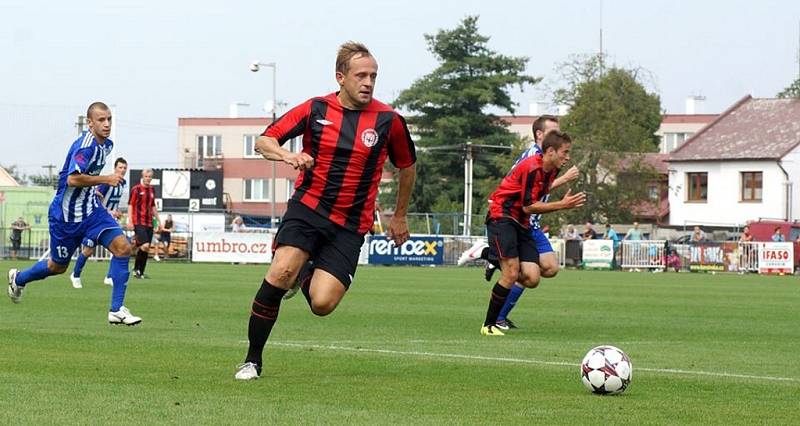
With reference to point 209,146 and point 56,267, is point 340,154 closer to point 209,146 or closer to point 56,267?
point 56,267

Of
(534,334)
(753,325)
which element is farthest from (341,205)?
(753,325)

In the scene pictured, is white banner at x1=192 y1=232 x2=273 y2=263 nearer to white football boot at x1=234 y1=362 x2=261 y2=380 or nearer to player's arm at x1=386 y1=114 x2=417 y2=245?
player's arm at x1=386 y1=114 x2=417 y2=245

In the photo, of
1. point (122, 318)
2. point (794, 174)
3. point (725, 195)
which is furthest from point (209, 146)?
point (122, 318)

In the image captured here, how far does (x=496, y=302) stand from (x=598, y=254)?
113 feet

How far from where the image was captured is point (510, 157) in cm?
8050

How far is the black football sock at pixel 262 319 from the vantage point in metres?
9.57

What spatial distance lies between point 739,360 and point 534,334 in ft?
10.8

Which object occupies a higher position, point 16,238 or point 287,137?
point 287,137

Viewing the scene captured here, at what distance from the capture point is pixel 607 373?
8.83 meters

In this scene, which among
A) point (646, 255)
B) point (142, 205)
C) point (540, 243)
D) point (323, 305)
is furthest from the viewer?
point (646, 255)

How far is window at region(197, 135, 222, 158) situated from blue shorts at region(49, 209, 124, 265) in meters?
93.0

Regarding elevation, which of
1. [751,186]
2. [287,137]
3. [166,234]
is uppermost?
[751,186]

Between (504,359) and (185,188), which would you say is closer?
(504,359)

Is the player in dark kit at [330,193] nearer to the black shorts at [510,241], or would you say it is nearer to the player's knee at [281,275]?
the player's knee at [281,275]
